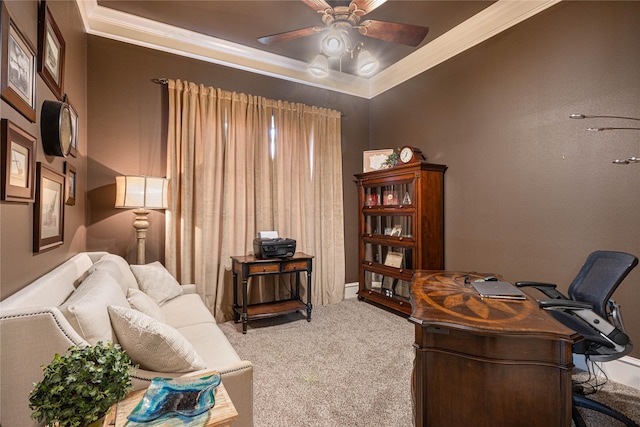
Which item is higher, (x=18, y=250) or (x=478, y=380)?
(x=18, y=250)

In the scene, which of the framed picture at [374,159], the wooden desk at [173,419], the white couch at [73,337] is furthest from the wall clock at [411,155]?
the wooden desk at [173,419]

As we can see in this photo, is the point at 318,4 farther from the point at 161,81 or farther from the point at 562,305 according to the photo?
the point at 562,305

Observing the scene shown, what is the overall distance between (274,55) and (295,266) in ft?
8.58

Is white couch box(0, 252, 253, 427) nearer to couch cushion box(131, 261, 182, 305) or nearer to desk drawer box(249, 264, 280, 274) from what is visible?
couch cushion box(131, 261, 182, 305)

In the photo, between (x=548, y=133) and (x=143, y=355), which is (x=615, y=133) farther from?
(x=143, y=355)

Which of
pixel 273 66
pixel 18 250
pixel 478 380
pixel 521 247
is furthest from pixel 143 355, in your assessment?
pixel 273 66

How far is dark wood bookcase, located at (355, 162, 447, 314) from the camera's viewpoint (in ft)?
10.7

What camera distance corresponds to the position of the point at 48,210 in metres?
1.67

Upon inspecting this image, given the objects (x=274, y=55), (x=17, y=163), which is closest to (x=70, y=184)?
(x=17, y=163)

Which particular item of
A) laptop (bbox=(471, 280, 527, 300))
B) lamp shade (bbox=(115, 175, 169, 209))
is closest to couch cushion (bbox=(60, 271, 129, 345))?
lamp shade (bbox=(115, 175, 169, 209))

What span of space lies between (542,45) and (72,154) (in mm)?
3965

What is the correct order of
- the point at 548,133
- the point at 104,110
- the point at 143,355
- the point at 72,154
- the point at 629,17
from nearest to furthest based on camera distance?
the point at 143,355, the point at 629,17, the point at 72,154, the point at 548,133, the point at 104,110

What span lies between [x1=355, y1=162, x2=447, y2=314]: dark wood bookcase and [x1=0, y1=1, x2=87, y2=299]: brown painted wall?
3064 mm

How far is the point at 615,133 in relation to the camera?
213 cm
